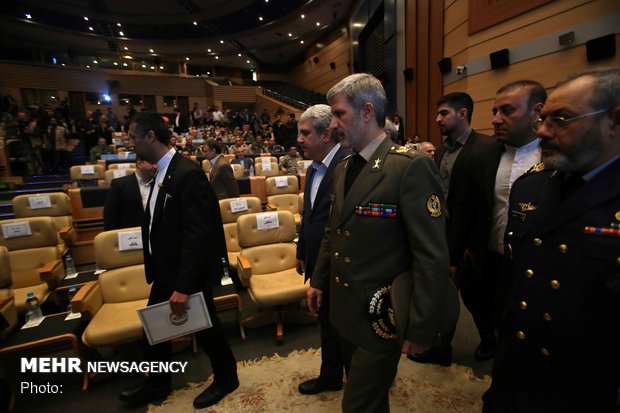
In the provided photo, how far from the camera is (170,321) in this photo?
1.65 m

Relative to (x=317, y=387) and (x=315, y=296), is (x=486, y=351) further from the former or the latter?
(x=315, y=296)

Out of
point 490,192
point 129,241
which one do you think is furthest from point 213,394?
point 490,192

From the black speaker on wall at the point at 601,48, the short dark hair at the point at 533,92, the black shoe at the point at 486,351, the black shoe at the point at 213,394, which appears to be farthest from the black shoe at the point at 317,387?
the black speaker on wall at the point at 601,48

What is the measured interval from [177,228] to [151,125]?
1.84ft

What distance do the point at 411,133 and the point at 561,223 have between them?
25.7ft

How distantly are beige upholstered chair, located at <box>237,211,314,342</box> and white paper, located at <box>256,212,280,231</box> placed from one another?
1cm

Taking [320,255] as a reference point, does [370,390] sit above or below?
below

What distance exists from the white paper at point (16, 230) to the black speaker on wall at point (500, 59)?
20.4 ft

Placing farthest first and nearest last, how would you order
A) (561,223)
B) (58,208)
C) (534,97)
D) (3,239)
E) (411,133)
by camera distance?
(411,133), (58,208), (3,239), (534,97), (561,223)

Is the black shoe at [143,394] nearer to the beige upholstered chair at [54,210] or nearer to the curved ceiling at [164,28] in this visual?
the beige upholstered chair at [54,210]

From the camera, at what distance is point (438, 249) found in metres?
1.03

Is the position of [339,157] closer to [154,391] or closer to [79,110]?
[154,391]

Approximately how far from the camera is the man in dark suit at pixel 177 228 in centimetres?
160

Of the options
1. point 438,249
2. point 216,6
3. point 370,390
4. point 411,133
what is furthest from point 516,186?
point 216,6
